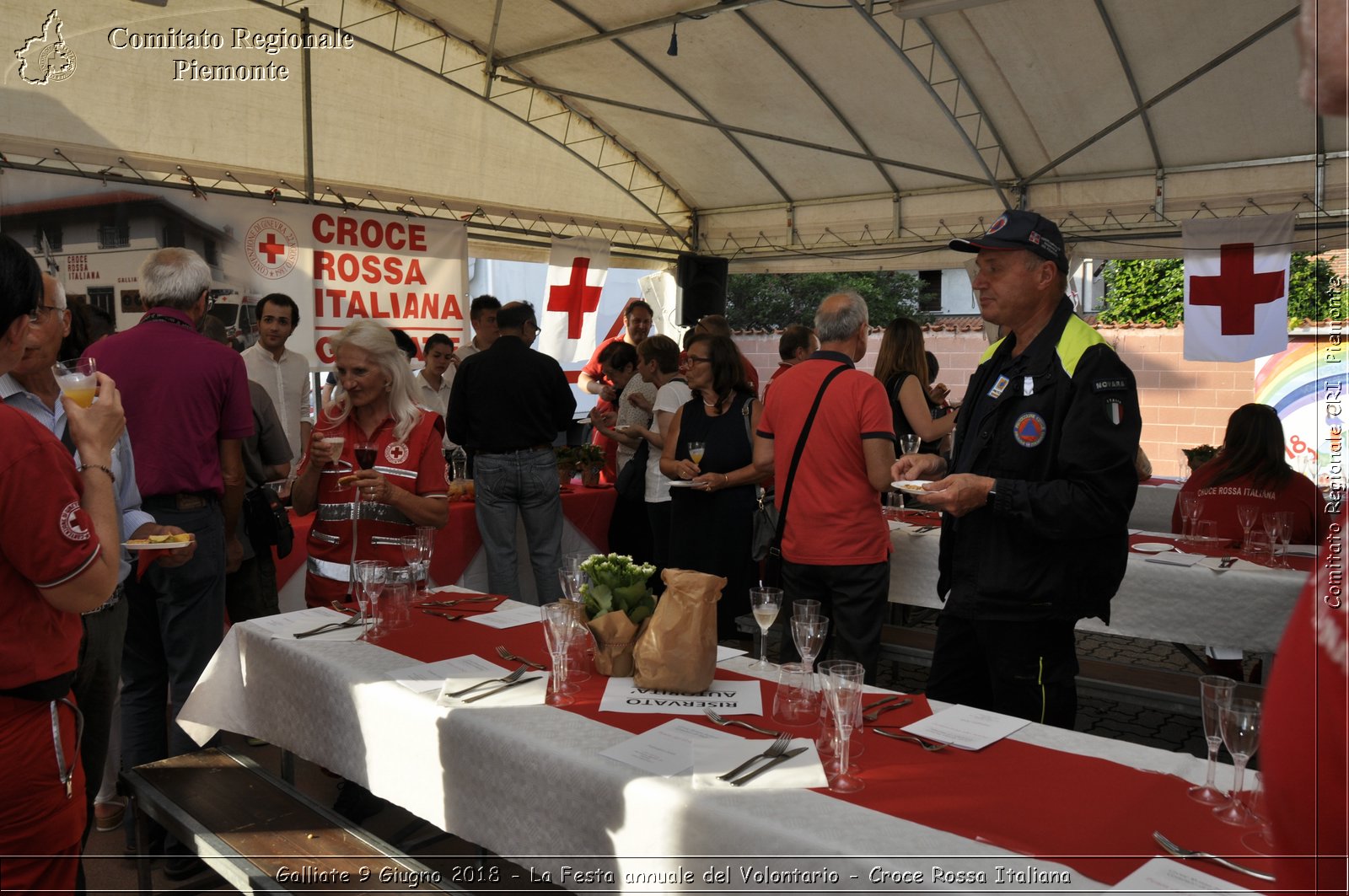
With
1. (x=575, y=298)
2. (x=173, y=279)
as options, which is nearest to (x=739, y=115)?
(x=575, y=298)

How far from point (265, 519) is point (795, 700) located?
2.52m

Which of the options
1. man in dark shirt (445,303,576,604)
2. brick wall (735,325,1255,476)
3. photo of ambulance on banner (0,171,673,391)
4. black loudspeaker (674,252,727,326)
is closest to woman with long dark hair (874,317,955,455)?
man in dark shirt (445,303,576,604)

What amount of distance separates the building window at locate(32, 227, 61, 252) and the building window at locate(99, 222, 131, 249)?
0.77 feet

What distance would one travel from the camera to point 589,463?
6.02 meters

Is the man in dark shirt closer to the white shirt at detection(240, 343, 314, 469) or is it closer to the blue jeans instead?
the blue jeans

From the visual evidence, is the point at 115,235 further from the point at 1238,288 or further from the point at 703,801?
the point at 1238,288

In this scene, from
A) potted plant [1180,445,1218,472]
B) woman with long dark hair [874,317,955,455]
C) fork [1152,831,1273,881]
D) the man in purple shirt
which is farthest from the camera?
potted plant [1180,445,1218,472]

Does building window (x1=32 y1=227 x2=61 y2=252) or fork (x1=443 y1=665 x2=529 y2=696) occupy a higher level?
building window (x1=32 y1=227 x2=61 y2=252)

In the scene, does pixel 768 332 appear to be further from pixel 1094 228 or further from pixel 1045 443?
pixel 1045 443

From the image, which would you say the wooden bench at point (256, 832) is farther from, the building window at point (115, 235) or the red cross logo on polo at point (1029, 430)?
the building window at point (115, 235)

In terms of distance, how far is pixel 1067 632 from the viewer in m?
2.28

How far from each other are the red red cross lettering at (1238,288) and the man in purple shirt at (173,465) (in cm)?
749

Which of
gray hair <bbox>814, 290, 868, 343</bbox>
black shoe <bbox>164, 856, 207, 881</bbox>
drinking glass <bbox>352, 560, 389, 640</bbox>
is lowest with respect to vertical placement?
black shoe <bbox>164, 856, 207, 881</bbox>

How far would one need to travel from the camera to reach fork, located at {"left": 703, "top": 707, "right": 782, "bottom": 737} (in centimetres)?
183
